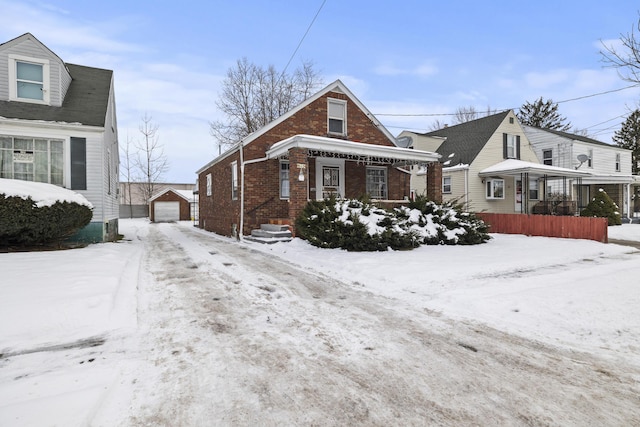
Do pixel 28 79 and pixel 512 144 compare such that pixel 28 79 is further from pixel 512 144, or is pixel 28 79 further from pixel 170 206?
pixel 170 206

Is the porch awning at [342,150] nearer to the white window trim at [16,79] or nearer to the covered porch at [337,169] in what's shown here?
the covered porch at [337,169]

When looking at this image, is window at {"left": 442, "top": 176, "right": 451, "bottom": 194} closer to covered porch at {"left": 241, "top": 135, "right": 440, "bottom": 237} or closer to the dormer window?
covered porch at {"left": 241, "top": 135, "right": 440, "bottom": 237}

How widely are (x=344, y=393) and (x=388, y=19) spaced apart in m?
14.2

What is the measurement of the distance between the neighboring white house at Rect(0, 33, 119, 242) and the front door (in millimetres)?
7933

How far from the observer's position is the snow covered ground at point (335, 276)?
7.93ft

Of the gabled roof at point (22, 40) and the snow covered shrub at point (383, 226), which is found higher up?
the gabled roof at point (22, 40)

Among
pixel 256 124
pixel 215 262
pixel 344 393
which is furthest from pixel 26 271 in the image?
pixel 256 124

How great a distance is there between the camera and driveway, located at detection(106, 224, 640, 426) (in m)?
2.06

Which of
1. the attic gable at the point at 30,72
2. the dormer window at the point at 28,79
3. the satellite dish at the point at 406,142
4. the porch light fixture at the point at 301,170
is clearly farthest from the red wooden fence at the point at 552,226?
the dormer window at the point at 28,79

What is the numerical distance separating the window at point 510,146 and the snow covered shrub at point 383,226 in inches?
507

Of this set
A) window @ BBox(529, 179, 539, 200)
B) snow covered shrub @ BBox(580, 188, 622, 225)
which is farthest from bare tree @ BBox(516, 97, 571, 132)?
snow covered shrub @ BBox(580, 188, 622, 225)

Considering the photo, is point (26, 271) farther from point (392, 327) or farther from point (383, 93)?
point (383, 93)

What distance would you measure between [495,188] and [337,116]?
11.7m

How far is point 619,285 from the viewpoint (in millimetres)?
5176
